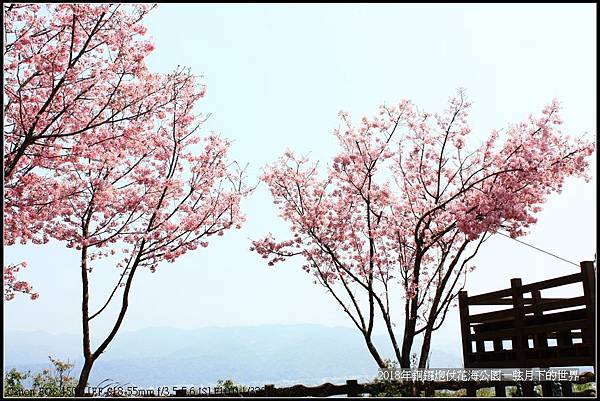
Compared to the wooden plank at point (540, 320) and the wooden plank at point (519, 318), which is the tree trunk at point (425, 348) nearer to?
the wooden plank at point (540, 320)

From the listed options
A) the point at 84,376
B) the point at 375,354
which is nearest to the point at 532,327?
the point at 375,354

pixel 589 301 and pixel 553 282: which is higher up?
pixel 553 282

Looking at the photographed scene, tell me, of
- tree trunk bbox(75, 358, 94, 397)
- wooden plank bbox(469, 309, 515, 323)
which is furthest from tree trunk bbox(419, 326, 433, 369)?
tree trunk bbox(75, 358, 94, 397)

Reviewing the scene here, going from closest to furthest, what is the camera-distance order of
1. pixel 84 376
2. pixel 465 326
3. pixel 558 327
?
1. pixel 558 327
2. pixel 84 376
3. pixel 465 326

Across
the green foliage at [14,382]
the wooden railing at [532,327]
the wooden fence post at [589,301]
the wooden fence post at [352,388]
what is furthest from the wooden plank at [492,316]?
the green foliage at [14,382]

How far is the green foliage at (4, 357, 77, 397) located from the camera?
28.0 feet

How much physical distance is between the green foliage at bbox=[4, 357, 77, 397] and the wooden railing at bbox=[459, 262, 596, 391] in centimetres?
569

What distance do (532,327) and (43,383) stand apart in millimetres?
6754

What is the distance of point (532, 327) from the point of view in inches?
297

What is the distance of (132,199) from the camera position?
29.8ft

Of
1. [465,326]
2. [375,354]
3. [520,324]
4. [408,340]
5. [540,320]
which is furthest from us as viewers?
[375,354]

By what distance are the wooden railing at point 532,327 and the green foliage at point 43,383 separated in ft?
18.7

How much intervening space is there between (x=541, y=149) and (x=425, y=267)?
2.74 m

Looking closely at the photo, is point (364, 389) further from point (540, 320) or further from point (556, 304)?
point (556, 304)
